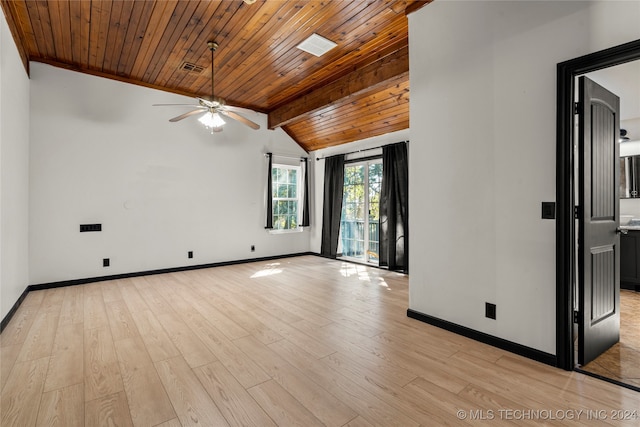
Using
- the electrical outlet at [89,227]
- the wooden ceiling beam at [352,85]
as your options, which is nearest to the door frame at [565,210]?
the wooden ceiling beam at [352,85]

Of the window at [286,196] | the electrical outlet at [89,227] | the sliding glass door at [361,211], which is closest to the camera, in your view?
the electrical outlet at [89,227]

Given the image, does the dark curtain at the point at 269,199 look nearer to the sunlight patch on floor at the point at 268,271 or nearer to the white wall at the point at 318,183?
the sunlight patch on floor at the point at 268,271

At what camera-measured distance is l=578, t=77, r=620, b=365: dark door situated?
2100 millimetres

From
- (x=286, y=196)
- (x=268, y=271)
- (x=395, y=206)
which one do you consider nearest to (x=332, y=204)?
(x=286, y=196)

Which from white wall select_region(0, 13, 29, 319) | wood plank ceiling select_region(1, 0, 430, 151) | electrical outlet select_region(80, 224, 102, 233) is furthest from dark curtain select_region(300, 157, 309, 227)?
white wall select_region(0, 13, 29, 319)

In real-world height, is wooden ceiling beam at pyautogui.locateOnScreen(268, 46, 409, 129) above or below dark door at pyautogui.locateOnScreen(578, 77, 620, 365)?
above

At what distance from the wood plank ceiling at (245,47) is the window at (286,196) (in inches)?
60.7

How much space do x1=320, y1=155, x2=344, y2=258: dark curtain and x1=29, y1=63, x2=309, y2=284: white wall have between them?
4.82 ft

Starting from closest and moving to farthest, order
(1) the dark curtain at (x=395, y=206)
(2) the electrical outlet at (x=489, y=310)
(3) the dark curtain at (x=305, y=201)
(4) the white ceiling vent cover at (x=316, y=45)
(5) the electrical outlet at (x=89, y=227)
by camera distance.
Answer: (2) the electrical outlet at (x=489, y=310)
(4) the white ceiling vent cover at (x=316, y=45)
(5) the electrical outlet at (x=89, y=227)
(1) the dark curtain at (x=395, y=206)
(3) the dark curtain at (x=305, y=201)

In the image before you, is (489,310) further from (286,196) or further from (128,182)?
(128,182)

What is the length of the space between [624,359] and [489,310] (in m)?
0.97

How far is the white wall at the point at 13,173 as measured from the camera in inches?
108

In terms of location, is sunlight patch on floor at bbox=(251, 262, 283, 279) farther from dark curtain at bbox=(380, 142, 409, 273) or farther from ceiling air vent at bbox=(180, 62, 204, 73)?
ceiling air vent at bbox=(180, 62, 204, 73)

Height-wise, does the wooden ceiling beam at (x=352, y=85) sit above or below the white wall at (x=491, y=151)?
above
